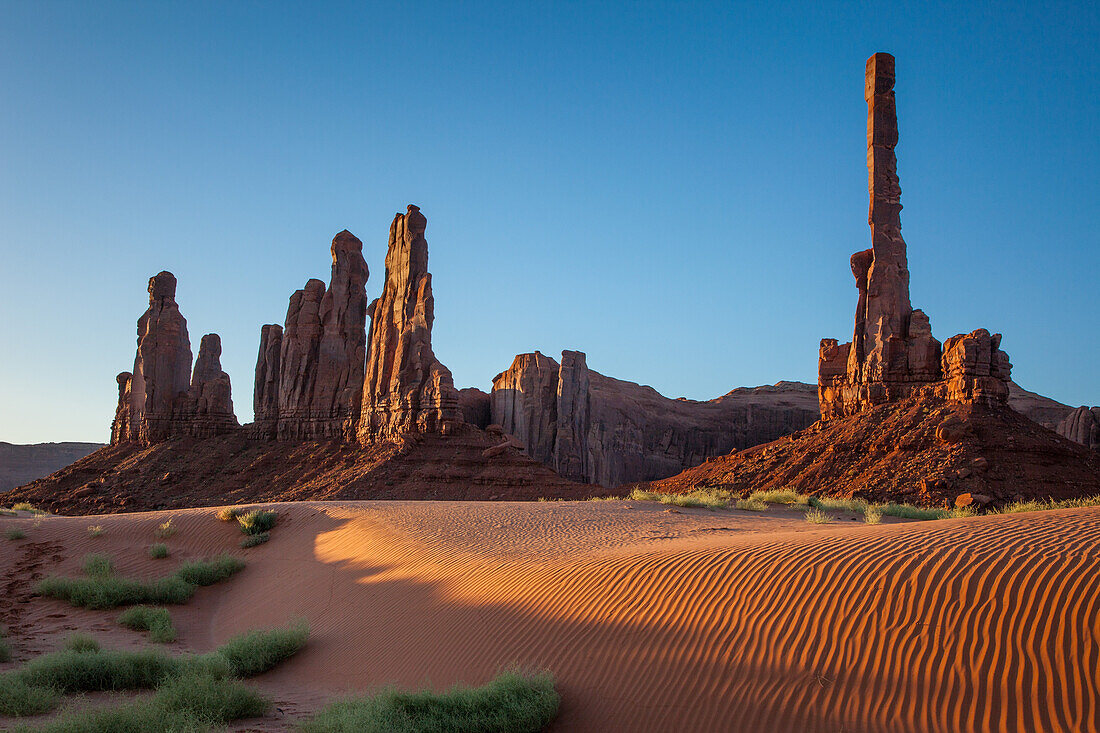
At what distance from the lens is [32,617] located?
492 inches

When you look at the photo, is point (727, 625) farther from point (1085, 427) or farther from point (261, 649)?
point (1085, 427)

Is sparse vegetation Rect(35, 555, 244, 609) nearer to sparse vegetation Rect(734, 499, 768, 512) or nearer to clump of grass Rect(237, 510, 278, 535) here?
clump of grass Rect(237, 510, 278, 535)

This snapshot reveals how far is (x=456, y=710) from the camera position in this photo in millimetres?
6555

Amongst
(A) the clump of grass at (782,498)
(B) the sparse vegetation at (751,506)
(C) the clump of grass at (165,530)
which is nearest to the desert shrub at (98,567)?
(C) the clump of grass at (165,530)

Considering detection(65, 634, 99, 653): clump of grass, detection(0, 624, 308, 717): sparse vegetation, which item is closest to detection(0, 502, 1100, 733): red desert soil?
detection(0, 624, 308, 717): sparse vegetation

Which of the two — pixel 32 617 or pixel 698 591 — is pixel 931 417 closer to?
pixel 698 591

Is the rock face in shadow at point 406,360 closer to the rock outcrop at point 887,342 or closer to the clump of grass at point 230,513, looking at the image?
the clump of grass at point 230,513

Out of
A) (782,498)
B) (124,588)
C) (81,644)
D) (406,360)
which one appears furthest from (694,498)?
(406,360)

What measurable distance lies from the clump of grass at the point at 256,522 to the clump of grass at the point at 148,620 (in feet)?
17.2

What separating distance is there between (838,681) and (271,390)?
148ft

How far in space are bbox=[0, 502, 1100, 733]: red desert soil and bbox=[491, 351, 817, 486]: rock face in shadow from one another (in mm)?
31813

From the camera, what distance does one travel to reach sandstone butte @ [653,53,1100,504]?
917 inches

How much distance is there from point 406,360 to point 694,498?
18.7 meters

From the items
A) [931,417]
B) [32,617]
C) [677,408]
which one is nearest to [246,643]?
[32,617]
